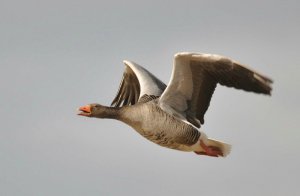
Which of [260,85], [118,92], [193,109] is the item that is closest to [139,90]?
[118,92]

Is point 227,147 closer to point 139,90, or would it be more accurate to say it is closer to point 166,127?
point 166,127

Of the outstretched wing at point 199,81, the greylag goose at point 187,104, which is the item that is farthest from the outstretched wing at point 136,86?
the outstretched wing at point 199,81

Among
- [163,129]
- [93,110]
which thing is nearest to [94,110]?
[93,110]

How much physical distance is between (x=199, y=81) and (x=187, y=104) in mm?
846

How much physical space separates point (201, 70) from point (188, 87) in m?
0.70

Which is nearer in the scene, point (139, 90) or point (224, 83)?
point (224, 83)

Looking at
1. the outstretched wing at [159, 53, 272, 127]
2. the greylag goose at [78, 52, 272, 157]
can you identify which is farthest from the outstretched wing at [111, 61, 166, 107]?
the outstretched wing at [159, 53, 272, 127]

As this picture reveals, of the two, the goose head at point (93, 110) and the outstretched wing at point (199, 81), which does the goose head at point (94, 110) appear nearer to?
the goose head at point (93, 110)

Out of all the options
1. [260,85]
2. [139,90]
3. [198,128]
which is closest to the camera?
[260,85]

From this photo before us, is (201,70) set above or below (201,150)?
above

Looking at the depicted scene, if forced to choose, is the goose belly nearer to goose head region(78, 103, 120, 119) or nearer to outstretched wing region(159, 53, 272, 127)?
outstretched wing region(159, 53, 272, 127)

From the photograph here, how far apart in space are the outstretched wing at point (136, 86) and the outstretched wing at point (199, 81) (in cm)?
113

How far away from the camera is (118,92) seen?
35406 millimetres

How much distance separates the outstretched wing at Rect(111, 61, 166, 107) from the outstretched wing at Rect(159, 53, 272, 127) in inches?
44.4
